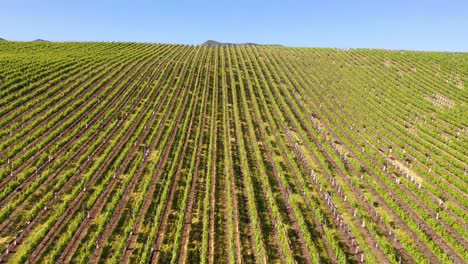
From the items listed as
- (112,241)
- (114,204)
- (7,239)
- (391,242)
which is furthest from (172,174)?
(391,242)

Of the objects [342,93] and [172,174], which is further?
[342,93]

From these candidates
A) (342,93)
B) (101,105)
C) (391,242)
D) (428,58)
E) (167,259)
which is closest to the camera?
(167,259)

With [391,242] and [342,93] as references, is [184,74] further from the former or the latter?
[391,242]

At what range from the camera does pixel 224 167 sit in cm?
3381

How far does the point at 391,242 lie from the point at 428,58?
2911 inches

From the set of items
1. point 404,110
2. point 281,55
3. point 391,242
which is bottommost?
point 391,242

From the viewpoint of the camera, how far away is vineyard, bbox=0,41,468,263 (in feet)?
76.7

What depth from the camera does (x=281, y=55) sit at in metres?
90.3

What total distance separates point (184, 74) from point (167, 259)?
4697 centimetres

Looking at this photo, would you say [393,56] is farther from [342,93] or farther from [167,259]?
[167,259]

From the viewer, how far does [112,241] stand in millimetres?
23109

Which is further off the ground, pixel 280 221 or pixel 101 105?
pixel 101 105

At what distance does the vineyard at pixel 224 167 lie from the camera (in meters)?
23.4

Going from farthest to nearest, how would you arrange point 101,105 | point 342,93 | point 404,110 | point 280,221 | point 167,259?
point 342,93 → point 404,110 → point 101,105 → point 280,221 → point 167,259
